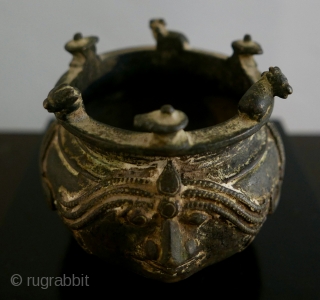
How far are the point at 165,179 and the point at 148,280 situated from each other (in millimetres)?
351

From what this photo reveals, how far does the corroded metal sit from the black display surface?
A: 0.47 ft

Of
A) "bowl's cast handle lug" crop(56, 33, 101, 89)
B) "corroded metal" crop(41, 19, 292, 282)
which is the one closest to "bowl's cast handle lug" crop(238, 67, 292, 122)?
"corroded metal" crop(41, 19, 292, 282)

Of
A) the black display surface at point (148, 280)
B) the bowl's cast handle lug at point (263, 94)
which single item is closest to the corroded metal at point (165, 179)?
the bowl's cast handle lug at point (263, 94)

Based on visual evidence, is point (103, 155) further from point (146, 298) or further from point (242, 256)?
point (242, 256)

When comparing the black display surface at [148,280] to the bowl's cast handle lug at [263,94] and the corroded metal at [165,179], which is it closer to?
the corroded metal at [165,179]

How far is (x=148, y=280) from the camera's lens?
101 centimetres

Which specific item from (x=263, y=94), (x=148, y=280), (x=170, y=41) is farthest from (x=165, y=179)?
(x=170, y=41)

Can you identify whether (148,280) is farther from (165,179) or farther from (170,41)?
(170,41)

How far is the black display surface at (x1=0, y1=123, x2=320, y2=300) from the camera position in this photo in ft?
3.24

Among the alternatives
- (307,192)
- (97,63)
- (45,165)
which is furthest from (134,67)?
(307,192)

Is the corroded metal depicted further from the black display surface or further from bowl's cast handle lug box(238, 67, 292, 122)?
the black display surface

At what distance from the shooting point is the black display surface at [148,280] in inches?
38.9

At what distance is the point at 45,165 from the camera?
0.97 meters

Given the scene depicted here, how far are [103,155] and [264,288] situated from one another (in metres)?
0.47
